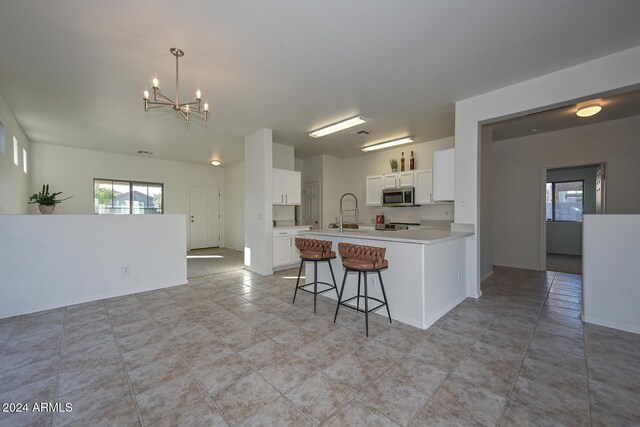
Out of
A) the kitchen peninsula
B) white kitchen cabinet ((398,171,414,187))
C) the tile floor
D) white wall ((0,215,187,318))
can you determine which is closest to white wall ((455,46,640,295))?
the kitchen peninsula

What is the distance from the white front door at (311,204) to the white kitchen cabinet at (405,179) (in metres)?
2.28

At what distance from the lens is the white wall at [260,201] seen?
4.96m

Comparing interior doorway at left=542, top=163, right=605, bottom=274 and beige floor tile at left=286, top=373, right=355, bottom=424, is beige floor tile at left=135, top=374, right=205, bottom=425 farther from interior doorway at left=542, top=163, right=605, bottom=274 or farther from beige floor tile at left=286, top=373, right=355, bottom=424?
interior doorway at left=542, top=163, right=605, bottom=274

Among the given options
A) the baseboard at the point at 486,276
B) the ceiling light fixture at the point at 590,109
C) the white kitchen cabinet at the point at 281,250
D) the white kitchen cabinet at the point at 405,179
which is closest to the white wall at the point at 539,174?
the baseboard at the point at 486,276

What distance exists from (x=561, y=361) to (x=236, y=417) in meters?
2.55

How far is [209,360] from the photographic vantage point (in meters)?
2.16

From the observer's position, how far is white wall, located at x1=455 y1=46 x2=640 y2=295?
263cm

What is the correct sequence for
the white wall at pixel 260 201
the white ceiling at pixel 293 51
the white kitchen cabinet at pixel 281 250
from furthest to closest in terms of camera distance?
1. the white kitchen cabinet at pixel 281 250
2. the white wall at pixel 260 201
3. the white ceiling at pixel 293 51

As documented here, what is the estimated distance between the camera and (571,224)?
7.11 metres

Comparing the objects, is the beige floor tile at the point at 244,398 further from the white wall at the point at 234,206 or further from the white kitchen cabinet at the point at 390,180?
the white wall at the point at 234,206

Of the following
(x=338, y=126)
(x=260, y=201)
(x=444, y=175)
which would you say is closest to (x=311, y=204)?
(x=260, y=201)

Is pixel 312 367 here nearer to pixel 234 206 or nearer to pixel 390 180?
pixel 390 180

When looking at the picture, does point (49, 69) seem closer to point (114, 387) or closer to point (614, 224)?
point (114, 387)

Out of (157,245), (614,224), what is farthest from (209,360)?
(614,224)
